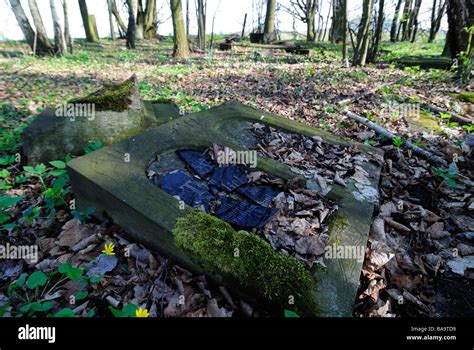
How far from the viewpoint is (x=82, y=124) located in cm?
380

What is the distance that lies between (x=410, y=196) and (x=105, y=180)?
3.62 metres

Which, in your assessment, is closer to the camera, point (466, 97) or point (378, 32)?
point (466, 97)

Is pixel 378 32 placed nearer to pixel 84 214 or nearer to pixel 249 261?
pixel 249 261

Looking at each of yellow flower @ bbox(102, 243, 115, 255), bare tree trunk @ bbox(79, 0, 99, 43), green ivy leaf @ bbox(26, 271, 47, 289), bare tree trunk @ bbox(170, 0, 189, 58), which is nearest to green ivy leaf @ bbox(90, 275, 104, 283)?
yellow flower @ bbox(102, 243, 115, 255)

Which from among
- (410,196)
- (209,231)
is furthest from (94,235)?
(410,196)

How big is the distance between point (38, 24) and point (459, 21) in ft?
47.2

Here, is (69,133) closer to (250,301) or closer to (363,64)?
(250,301)

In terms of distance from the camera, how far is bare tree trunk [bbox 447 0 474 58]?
8055mm

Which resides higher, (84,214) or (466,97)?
(466,97)

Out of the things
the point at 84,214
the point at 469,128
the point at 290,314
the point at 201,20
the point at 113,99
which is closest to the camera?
the point at 290,314

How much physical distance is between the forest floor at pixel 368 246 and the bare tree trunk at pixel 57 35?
4.42 meters

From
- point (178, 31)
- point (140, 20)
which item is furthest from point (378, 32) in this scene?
point (140, 20)

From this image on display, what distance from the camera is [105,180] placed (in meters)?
2.75

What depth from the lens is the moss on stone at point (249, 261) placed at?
200 cm
